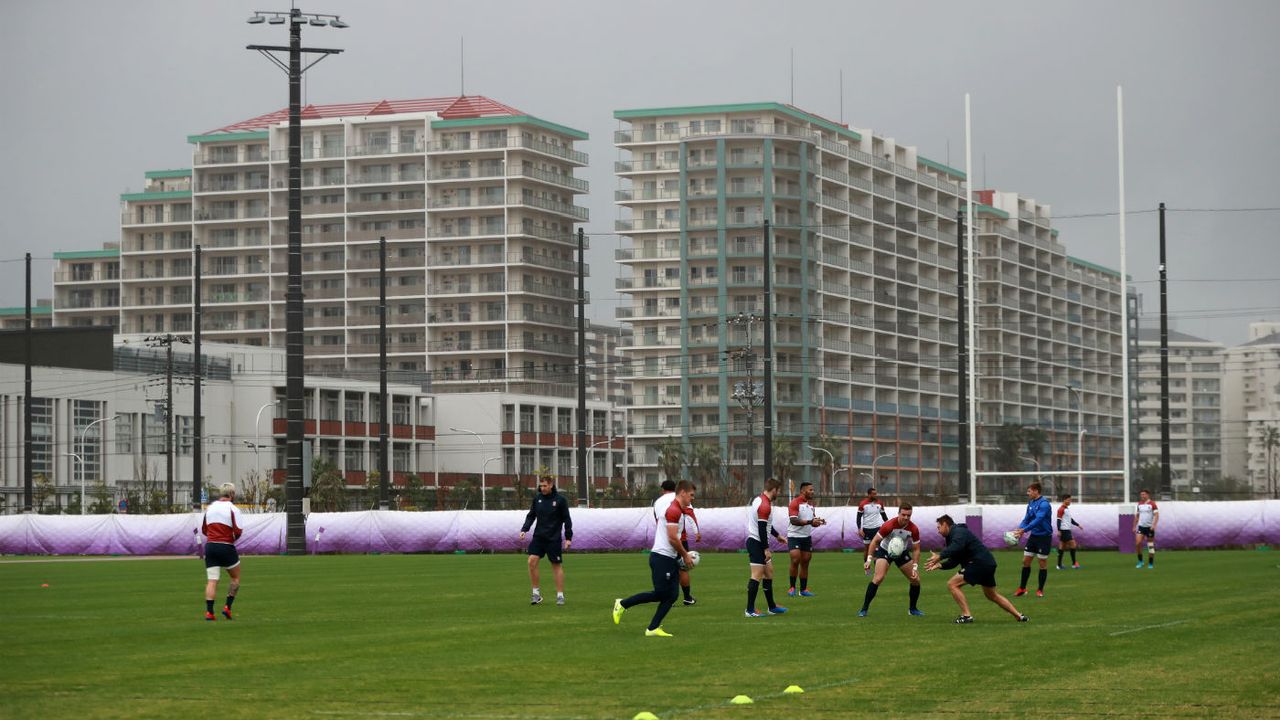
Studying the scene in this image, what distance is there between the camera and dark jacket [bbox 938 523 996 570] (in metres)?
21.3

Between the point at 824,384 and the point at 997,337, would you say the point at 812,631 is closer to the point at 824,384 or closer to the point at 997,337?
the point at 824,384

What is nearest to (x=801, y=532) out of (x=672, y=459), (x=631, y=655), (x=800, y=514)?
(x=800, y=514)

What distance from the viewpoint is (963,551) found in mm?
21516

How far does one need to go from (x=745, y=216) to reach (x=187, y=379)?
52.3 meters

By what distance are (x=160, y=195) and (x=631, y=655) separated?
16015cm

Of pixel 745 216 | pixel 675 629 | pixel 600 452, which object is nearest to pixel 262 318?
pixel 600 452

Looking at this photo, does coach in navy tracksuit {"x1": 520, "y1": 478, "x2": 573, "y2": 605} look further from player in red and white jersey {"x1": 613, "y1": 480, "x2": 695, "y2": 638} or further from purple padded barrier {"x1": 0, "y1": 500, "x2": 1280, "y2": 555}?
purple padded barrier {"x1": 0, "y1": 500, "x2": 1280, "y2": 555}

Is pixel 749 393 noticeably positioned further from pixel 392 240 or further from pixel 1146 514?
pixel 392 240

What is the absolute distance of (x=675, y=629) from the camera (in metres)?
21.3

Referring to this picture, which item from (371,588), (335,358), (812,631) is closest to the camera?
(812,631)

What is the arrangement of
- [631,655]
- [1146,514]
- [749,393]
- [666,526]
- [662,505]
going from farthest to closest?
1. [749,393]
2. [1146,514]
3. [662,505]
4. [666,526]
5. [631,655]

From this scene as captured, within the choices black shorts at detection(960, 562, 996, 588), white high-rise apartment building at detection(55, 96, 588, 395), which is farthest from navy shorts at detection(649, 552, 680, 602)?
white high-rise apartment building at detection(55, 96, 588, 395)

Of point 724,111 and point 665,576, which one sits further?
point 724,111

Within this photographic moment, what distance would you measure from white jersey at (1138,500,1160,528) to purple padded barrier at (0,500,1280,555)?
27.5 ft
